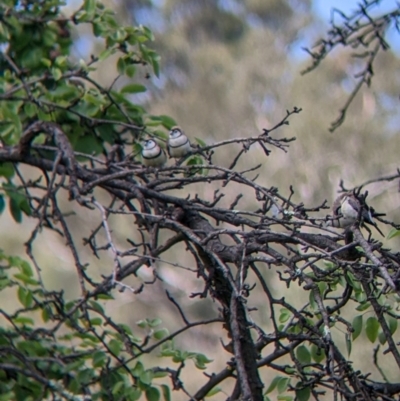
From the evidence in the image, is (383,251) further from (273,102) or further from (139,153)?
→ (273,102)

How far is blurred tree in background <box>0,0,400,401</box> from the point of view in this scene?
6.34 ft

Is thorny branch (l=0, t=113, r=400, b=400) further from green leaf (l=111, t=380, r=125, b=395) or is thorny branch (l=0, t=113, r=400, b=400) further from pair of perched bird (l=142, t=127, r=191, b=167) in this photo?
pair of perched bird (l=142, t=127, r=191, b=167)

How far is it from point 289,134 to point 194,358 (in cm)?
1385

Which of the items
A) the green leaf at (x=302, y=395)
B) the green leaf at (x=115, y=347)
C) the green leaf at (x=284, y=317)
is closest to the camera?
the green leaf at (x=302, y=395)

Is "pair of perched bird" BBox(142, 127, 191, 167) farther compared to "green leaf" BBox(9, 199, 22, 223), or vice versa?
"green leaf" BBox(9, 199, 22, 223)

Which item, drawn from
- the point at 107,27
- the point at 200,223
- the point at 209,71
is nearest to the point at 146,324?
the point at 200,223

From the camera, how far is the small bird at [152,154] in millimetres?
2785

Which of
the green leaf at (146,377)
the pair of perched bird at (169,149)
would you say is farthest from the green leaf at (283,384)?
the pair of perched bird at (169,149)

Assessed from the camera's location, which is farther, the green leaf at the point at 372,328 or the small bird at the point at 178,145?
the small bird at the point at 178,145

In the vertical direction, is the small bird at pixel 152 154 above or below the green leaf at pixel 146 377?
above

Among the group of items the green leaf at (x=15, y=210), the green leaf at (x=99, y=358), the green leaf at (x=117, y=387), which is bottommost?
the green leaf at (x=117, y=387)

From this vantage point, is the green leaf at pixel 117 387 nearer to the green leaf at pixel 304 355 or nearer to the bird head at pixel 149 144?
the green leaf at pixel 304 355

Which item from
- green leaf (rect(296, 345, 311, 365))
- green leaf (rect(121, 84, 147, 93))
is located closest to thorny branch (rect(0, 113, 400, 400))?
green leaf (rect(296, 345, 311, 365))

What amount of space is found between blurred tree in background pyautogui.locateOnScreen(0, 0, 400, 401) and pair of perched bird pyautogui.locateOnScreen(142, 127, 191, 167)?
2.0 inches
